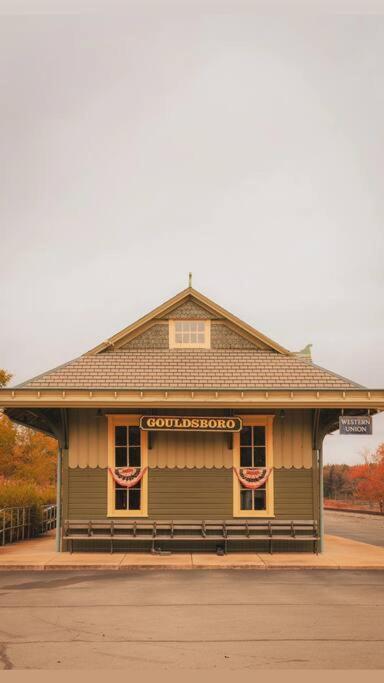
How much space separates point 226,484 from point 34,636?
876 cm

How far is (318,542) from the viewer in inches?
658

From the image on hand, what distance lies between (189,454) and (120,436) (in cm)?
164

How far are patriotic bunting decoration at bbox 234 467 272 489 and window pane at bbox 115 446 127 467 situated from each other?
2.53m

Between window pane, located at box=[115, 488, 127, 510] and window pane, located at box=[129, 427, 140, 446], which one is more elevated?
window pane, located at box=[129, 427, 140, 446]

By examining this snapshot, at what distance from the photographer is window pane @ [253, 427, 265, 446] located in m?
17.2

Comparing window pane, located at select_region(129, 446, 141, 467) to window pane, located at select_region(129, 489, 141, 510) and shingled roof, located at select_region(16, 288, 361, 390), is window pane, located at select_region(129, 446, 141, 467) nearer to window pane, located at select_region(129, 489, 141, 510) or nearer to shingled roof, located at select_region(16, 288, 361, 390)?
window pane, located at select_region(129, 489, 141, 510)

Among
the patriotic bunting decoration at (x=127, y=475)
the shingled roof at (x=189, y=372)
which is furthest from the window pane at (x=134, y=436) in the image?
the shingled roof at (x=189, y=372)

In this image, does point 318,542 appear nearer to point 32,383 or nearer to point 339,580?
point 339,580

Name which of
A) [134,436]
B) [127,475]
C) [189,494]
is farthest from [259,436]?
[127,475]

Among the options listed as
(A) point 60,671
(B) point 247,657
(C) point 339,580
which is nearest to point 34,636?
(A) point 60,671

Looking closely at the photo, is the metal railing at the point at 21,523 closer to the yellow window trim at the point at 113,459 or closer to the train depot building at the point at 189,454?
the train depot building at the point at 189,454

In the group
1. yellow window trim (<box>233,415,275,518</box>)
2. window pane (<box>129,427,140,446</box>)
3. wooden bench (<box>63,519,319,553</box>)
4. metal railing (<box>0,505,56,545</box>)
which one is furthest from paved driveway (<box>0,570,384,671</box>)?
metal railing (<box>0,505,56,545</box>)

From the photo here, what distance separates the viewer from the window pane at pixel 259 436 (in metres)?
17.2

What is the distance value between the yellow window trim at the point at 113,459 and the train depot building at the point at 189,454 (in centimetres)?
2
